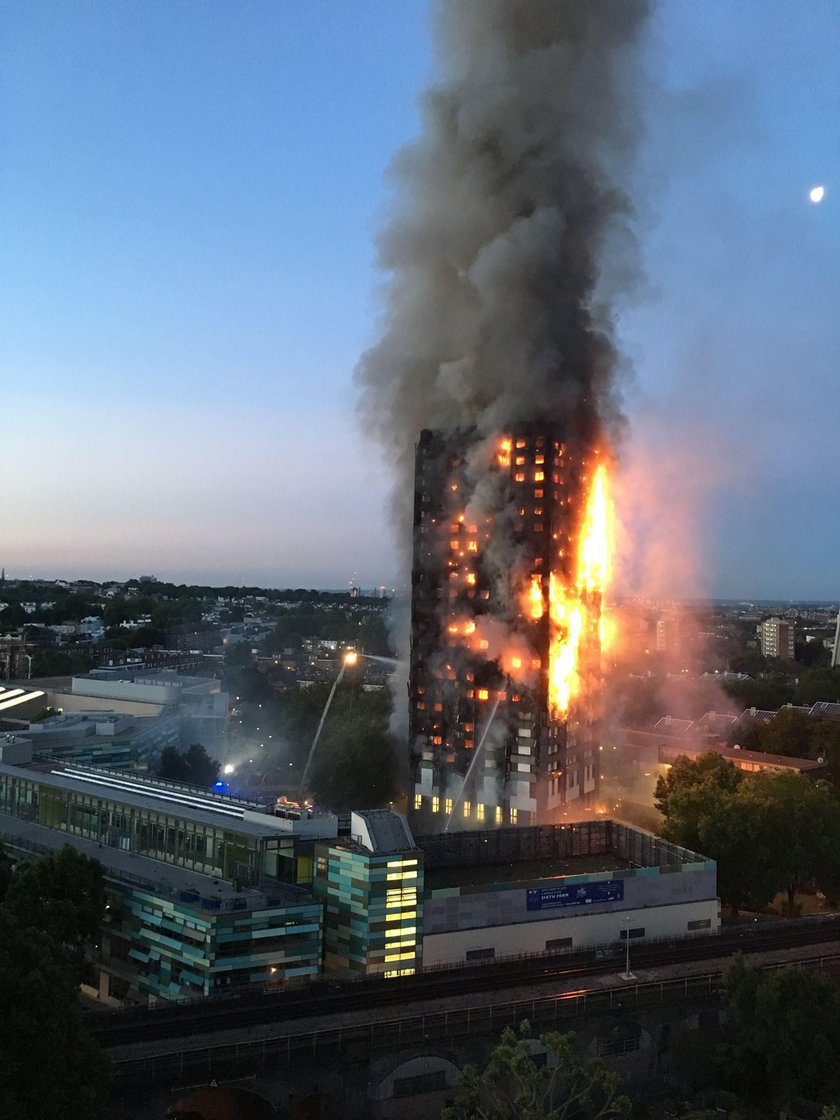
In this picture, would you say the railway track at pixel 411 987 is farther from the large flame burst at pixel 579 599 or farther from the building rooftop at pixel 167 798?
the large flame burst at pixel 579 599

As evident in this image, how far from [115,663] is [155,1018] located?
120m

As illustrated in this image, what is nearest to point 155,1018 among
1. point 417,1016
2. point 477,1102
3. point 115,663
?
point 417,1016

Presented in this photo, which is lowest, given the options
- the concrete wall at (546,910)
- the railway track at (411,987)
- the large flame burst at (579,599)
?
the railway track at (411,987)

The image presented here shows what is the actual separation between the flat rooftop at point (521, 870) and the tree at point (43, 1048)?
25.0 meters

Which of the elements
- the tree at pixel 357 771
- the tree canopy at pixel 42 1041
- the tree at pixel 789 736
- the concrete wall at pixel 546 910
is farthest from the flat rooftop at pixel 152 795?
the tree at pixel 789 736

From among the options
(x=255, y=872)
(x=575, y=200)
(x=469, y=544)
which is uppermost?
(x=575, y=200)

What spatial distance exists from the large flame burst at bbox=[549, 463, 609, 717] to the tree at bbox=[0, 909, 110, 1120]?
154 feet

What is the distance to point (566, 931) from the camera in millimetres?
46500

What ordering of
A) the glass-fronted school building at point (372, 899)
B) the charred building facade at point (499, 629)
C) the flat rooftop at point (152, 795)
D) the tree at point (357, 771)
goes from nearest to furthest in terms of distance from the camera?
1. the glass-fronted school building at point (372, 899)
2. the flat rooftop at point (152, 795)
3. the charred building facade at point (499, 629)
4. the tree at point (357, 771)

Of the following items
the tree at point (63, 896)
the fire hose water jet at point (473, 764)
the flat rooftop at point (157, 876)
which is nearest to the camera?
the tree at point (63, 896)

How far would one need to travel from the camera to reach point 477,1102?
29.1 meters

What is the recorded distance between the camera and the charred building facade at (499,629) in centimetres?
7006

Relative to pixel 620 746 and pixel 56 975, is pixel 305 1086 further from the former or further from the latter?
pixel 620 746

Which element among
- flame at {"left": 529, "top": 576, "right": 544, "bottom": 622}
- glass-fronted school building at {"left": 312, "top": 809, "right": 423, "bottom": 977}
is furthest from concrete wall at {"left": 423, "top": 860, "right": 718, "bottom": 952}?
flame at {"left": 529, "top": 576, "right": 544, "bottom": 622}
